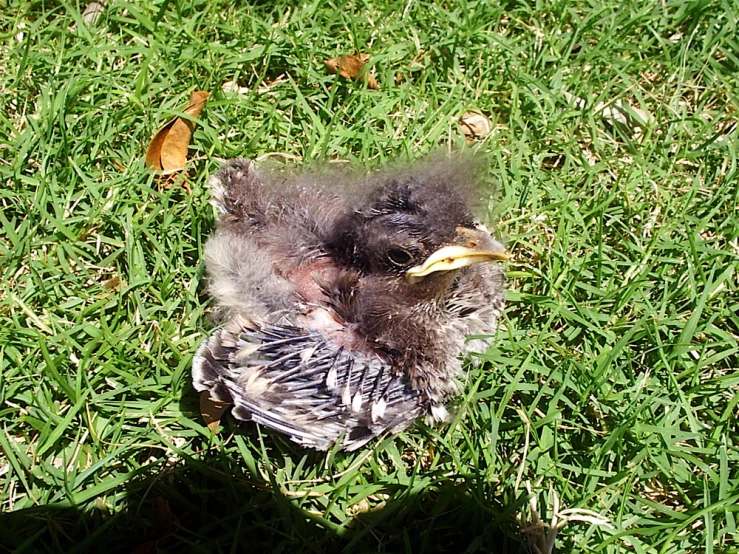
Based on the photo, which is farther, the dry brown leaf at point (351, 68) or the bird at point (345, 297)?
the dry brown leaf at point (351, 68)

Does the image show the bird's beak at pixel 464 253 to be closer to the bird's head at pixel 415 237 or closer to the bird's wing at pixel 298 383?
the bird's head at pixel 415 237

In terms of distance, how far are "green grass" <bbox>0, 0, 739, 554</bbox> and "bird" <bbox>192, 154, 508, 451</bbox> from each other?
187mm

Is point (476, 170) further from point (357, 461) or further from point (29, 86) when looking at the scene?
point (29, 86)

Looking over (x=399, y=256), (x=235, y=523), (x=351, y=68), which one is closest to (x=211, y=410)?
(x=235, y=523)

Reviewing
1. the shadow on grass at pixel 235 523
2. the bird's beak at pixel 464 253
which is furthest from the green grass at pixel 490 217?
the bird's beak at pixel 464 253

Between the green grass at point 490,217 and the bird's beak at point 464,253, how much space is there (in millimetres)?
400

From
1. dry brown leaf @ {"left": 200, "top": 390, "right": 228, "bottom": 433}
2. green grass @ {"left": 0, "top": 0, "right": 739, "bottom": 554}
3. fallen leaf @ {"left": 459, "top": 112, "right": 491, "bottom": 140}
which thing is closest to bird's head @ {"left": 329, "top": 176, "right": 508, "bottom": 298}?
green grass @ {"left": 0, "top": 0, "right": 739, "bottom": 554}

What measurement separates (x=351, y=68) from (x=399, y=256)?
112 centimetres

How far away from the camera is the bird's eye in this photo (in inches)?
71.9

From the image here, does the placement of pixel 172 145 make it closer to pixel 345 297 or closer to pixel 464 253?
pixel 345 297

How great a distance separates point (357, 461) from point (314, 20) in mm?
1767

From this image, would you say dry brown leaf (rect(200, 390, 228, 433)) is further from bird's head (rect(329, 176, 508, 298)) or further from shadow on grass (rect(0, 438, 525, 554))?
bird's head (rect(329, 176, 508, 298))

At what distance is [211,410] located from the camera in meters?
1.99

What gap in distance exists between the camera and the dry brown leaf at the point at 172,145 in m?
2.44
